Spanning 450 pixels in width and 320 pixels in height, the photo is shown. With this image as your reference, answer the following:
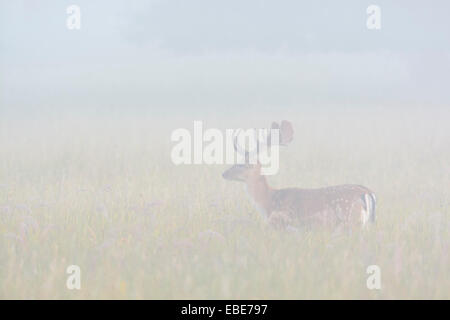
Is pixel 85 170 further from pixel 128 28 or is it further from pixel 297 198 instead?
pixel 128 28

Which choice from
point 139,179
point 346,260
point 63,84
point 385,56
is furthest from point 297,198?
point 385,56

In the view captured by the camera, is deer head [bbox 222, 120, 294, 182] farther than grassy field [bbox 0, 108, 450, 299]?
Yes

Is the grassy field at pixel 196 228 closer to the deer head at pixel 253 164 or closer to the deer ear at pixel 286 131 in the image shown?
the deer head at pixel 253 164

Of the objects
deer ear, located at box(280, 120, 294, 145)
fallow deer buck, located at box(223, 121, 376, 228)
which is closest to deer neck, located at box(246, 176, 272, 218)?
fallow deer buck, located at box(223, 121, 376, 228)

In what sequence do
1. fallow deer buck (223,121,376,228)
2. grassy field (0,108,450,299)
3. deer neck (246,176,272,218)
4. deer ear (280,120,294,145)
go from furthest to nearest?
deer ear (280,120,294,145)
deer neck (246,176,272,218)
fallow deer buck (223,121,376,228)
grassy field (0,108,450,299)

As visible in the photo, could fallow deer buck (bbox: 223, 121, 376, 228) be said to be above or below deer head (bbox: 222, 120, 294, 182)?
below

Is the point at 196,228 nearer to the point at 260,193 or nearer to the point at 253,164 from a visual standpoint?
the point at 260,193

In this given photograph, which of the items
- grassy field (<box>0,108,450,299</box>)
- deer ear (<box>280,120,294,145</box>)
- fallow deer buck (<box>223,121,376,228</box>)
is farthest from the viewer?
deer ear (<box>280,120,294,145</box>)

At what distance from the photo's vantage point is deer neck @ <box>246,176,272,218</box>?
867cm

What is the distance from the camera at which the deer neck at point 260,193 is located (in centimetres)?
867

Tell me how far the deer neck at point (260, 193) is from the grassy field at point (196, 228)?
0.17 meters

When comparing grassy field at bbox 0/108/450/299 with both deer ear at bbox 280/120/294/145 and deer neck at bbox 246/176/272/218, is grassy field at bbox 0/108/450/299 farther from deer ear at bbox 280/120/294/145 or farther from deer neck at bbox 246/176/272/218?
deer ear at bbox 280/120/294/145

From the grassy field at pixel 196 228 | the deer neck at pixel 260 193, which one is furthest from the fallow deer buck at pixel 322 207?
the grassy field at pixel 196 228

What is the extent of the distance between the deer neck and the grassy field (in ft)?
0.57
